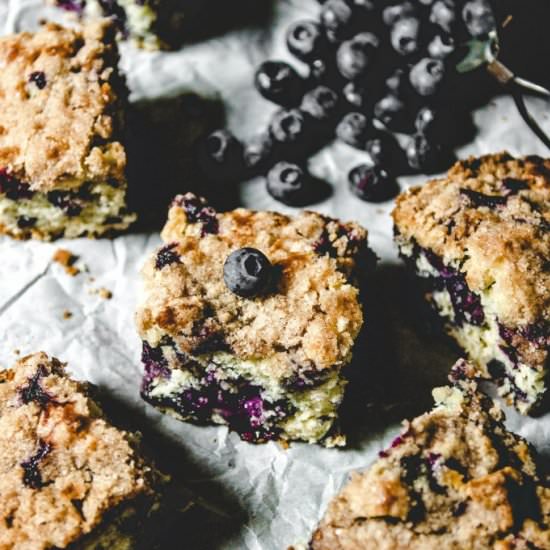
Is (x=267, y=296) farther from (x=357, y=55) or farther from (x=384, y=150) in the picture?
(x=357, y=55)

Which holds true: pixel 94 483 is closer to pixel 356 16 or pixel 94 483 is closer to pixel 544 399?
pixel 544 399

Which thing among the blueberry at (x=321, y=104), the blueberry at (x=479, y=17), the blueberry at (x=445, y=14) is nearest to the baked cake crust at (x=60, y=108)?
the blueberry at (x=321, y=104)

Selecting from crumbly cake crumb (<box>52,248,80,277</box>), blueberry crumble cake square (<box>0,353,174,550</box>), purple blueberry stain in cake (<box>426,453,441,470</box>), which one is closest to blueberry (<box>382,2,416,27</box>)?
crumbly cake crumb (<box>52,248,80,277</box>)

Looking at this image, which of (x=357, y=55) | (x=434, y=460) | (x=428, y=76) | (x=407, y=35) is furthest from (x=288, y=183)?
(x=434, y=460)

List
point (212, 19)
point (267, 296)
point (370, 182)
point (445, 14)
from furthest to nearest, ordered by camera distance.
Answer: point (212, 19)
point (445, 14)
point (370, 182)
point (267, 296)

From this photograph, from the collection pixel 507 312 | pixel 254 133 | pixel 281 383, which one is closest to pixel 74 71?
pixel 254 133

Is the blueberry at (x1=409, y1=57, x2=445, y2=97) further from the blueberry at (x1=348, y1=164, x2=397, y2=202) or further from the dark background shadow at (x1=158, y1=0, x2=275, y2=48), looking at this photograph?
the dark background shadow at (x1=158, y1=0, x2=275, y2=48)

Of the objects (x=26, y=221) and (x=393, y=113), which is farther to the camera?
(x=393, y=113)
